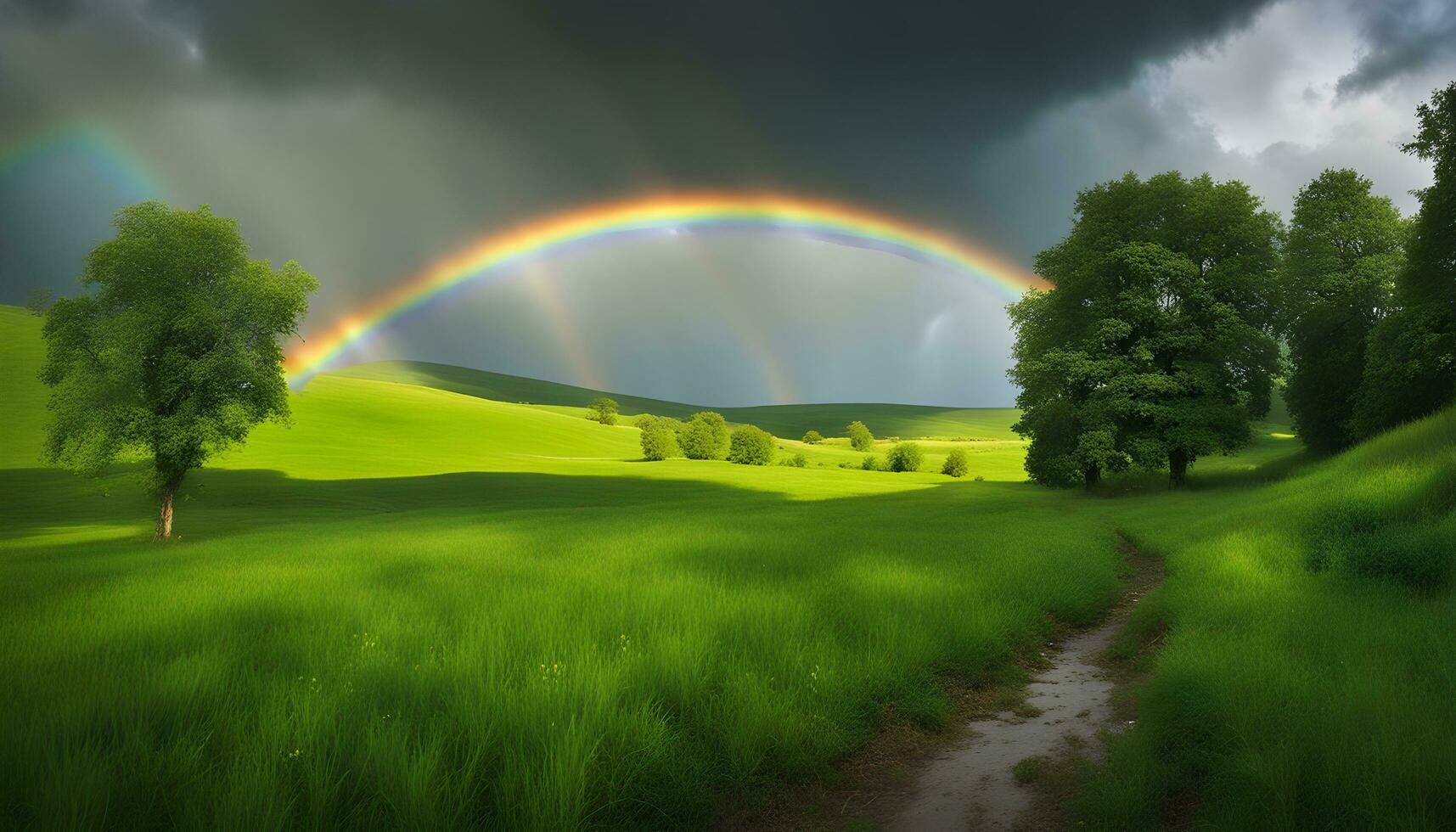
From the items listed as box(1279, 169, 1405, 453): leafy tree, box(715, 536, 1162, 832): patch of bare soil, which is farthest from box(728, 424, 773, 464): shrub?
box(715, 536, 1162, 832): patch of bare soil

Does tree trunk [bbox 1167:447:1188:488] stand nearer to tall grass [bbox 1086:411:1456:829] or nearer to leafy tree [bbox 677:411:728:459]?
tall grass [bbox 1086:411:1456:829]

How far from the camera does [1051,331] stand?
38031 millimetres

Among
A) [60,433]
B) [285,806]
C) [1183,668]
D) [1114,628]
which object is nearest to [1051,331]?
[1114,628]

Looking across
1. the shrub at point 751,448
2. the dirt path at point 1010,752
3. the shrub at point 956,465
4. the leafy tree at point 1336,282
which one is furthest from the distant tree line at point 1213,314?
the shrub at point 751,448

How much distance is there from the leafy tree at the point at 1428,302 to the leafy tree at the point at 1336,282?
4.42 metres

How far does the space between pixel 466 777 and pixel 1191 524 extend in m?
21.4

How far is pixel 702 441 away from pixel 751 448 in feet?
25.7

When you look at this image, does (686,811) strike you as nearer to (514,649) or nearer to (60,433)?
(514,649)

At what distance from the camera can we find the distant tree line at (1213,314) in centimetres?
3191

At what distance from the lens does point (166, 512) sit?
93.5 ft

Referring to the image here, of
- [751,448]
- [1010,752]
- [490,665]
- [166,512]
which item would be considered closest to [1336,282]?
[1010,752]

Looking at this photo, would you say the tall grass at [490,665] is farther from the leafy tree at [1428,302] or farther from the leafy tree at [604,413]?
the leafy tree at [604,413]

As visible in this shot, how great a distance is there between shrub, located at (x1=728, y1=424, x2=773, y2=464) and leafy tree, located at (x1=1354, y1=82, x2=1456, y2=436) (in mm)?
73391

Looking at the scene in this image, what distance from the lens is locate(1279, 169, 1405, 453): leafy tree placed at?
3145 centimetres
